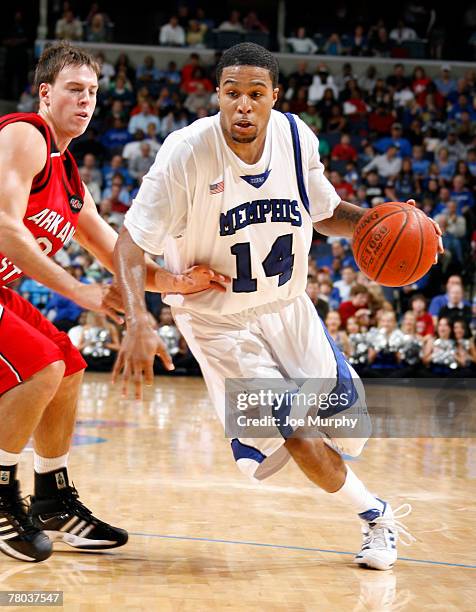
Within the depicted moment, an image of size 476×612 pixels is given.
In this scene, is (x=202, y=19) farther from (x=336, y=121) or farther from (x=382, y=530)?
(x=382, y=530)

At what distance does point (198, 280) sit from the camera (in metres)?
4.01

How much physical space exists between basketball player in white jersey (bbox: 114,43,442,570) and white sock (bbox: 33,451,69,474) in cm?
68

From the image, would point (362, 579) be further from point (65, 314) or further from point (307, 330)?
point (65, 314)

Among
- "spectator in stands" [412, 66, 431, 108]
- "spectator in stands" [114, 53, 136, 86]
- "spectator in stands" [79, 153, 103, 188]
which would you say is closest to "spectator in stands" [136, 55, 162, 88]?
"spectator in stands" [114, 53, 136, 86]

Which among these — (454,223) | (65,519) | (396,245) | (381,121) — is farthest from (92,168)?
(396,245)

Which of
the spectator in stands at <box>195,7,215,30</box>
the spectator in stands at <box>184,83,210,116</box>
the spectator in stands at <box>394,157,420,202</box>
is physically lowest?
the spectator in stands at <box>394,157,420,202</box>

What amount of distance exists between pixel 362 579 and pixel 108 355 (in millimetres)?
8499

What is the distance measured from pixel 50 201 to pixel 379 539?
2031mm

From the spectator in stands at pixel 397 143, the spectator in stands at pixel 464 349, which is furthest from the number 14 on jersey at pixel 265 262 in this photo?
the spectator in stands at pixel 397 143

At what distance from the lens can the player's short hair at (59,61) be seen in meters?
4.13

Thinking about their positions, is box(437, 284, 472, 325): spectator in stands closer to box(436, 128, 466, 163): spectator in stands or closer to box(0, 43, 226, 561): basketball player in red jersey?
box(436, 128, 466, 163): spectator in stands

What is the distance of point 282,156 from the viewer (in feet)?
13.7

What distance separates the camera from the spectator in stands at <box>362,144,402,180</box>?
51.4 feet

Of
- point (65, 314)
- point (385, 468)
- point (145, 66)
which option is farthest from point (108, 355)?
point (145, 66)
